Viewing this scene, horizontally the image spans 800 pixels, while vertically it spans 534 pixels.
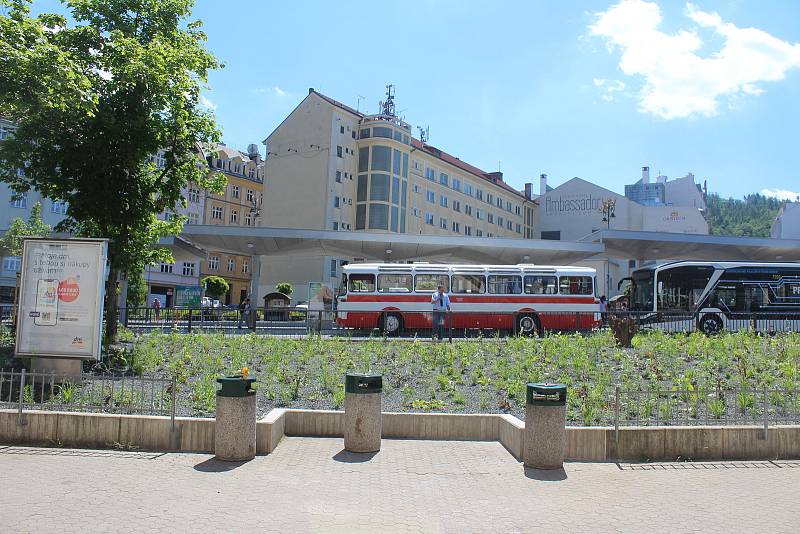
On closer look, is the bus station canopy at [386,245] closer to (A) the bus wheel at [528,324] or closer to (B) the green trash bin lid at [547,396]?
(A) the bus wheel at [528,324]

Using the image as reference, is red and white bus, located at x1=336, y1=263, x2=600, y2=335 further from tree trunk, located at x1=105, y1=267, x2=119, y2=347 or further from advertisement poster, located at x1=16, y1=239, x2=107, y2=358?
advertisement poster, located at x1=16, y1=239, x2=107, y2=358

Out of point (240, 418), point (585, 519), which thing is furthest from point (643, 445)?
point (240, 418)

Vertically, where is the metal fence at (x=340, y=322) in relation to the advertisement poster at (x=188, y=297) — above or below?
below

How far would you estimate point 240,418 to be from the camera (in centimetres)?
772

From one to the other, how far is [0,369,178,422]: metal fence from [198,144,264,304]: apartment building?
65.8 meters

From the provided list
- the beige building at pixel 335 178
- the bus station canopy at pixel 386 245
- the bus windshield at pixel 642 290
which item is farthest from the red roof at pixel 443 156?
the bus windshield at pixel 642 290

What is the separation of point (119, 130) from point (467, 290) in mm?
15497

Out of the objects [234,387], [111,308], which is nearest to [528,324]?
[111,308]

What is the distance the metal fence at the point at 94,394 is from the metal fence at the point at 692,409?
5.79 meters

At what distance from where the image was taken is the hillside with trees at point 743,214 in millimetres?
136087

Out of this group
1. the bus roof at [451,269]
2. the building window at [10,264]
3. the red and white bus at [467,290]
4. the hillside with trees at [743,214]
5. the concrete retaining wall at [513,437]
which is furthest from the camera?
the hillside with trees at [743,214]

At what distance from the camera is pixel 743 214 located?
542 ft

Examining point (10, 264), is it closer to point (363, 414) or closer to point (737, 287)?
→ point (737, 287)

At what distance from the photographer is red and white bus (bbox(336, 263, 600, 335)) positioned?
24953 mm
